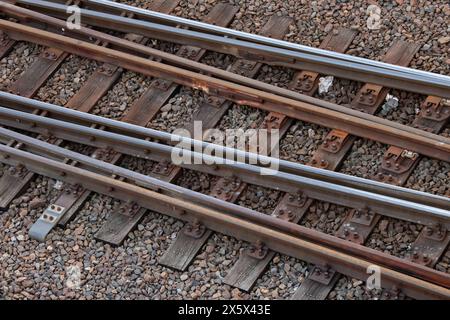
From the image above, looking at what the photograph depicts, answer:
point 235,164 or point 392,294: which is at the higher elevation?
point 235,164

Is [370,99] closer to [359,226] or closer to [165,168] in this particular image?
[359,226]

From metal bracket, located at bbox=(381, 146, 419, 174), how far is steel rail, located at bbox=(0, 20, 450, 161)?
0.05m

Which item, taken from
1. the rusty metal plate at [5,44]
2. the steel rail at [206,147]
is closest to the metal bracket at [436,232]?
the steel rail at [206,147]

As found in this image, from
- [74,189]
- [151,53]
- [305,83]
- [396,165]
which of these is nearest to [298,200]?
[396,165]

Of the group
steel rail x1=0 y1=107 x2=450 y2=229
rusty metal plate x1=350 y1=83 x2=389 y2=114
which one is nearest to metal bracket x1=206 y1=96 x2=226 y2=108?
steel rail x1=0 y1=107 x2=450 y2=229

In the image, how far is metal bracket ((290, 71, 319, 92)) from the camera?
9352 millimetres

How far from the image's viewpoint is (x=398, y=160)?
Result: 863 cm

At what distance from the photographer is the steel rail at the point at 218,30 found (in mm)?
9250

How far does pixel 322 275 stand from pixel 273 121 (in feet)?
5.22

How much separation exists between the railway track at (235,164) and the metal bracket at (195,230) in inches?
0.4

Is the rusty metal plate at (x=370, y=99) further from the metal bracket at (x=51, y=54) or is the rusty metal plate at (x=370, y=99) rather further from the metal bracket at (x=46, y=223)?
the metal bracket at (x=51, y=54)

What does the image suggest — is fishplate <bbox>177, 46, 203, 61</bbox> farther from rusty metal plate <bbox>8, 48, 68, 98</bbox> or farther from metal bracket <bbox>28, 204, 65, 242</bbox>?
metal bracket <bbox>28, 204, 65, 242</bbox>
